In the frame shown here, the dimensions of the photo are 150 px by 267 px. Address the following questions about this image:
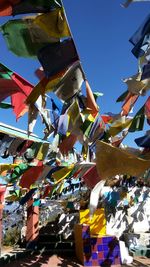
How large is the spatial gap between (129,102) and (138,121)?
0.39 metres

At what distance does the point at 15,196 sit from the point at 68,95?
10319mm

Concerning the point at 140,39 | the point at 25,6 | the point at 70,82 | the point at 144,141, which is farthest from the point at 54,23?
the point at 144,141

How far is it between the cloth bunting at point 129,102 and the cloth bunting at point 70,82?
1188 mm

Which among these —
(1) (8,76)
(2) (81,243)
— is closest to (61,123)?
(1) (8,76)

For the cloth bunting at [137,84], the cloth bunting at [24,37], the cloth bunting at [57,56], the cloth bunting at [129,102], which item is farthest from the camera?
the cloth bunting at [129,102]

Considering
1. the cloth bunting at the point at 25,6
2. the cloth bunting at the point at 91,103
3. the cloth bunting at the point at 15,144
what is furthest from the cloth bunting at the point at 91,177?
the cloth bunting at the point at 15,144

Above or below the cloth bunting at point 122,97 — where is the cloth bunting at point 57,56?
above

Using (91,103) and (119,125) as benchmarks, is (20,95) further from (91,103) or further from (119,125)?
(119,125)

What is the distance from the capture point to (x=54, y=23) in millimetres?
3428

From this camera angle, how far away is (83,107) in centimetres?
471

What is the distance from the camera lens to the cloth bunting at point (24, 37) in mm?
3547

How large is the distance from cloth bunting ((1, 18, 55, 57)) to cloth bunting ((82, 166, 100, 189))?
2282 mm

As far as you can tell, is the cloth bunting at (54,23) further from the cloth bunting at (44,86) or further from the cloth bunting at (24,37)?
the cloth bunting at (44,86)

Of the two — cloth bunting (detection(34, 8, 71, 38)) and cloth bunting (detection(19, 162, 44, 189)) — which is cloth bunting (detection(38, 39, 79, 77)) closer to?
cloth bunting (detection(34, 8, 71, 38))
